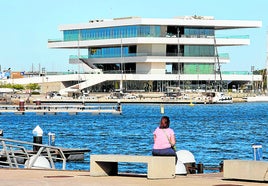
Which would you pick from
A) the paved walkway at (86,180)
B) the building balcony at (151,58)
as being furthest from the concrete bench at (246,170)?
the building balcony at (151,58)

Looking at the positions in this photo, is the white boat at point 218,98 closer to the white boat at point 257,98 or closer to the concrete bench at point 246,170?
the white boat at point 257,98

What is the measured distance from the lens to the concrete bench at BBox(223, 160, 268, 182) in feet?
69.0

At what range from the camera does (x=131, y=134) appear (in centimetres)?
7456

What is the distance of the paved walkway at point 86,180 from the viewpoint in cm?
2083

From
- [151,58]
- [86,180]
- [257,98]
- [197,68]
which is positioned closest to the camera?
[86,180]

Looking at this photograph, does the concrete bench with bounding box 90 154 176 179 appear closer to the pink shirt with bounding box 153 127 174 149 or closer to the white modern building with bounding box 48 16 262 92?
the pink shirt with bounding box 153 127 174 149

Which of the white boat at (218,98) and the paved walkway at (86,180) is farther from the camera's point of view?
the white boat at (218,98)

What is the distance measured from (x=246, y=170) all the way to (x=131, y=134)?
53345 mm

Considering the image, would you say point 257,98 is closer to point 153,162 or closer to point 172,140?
point 172,140

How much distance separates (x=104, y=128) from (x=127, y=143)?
20.7 metres

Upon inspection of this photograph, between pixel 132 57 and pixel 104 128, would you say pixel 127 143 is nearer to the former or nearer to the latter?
pixel 104 128

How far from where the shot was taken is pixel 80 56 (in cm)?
16525

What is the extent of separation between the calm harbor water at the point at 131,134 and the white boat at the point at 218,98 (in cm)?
4852

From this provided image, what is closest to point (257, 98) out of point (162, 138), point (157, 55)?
point (157, 55)
